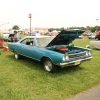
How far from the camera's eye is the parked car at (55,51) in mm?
5625

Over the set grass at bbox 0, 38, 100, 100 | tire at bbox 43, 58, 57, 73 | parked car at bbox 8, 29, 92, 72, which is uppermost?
parked car at bbox 8, 29, 92, 72

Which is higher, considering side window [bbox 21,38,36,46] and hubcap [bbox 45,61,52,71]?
side window [bbox 21,38,36,46]

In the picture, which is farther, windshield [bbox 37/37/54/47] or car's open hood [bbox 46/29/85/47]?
windshield [bbox 37/37/54/47]

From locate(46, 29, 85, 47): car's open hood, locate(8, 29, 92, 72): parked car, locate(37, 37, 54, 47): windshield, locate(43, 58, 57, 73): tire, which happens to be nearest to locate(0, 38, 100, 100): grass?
locate(43, 58, 57, 73): tire

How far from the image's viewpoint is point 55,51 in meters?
6.20

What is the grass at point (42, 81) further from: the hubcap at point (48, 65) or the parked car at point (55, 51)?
the parked car at point (55, 51)

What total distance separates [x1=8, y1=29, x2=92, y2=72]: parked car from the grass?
0.44 m

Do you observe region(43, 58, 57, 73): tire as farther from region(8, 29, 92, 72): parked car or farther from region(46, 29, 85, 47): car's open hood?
region(46, 29, 85, 47): car's open hood

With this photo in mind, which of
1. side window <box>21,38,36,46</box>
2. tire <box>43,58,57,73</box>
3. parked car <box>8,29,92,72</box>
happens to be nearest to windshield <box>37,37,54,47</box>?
parked car <box>8,29,92,72</box>

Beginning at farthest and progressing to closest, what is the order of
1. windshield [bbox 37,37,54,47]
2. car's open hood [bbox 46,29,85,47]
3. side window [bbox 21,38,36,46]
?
1. side window [bbox 21,38,36,46]
2. windshield [bbox 37,37,54,47]
3. car's open hood [bbox 46,29,85,47]

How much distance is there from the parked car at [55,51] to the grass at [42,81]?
44 centimetres

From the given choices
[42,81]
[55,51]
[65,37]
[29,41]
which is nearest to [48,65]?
[55,51]

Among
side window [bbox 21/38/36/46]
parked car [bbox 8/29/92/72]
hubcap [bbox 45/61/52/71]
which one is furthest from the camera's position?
side window [bbox 21/38/36/46]

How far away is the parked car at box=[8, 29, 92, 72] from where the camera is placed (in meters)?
5.62
